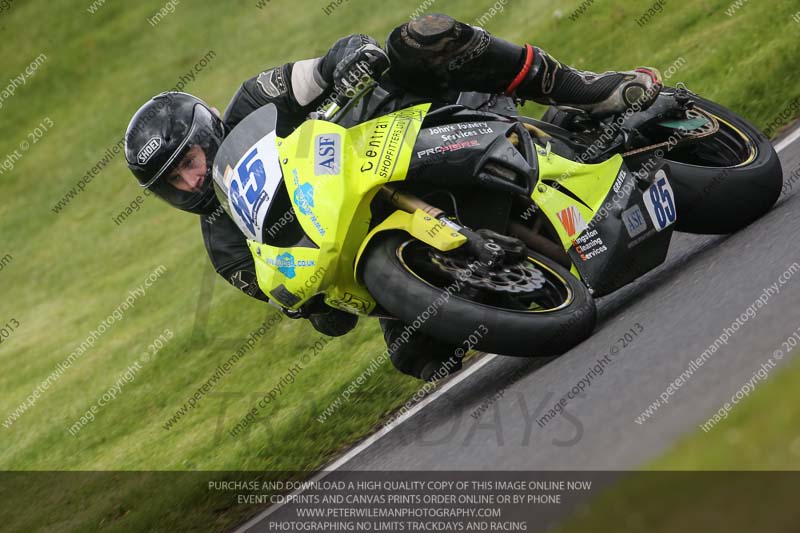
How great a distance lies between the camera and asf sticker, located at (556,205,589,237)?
5.07 m

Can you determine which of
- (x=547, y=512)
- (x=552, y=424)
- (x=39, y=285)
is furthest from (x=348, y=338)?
(x=39, y=285)

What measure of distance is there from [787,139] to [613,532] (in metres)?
5.31

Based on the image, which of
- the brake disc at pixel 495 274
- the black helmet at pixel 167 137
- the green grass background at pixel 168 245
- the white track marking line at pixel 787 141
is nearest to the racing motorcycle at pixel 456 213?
the brake disc at pixel 495 274

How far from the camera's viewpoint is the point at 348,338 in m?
7.96

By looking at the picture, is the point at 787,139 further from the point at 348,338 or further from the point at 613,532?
the point at 613,532

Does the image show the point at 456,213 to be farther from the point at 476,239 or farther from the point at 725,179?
the point at 725,179

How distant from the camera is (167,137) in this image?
17.3 ft

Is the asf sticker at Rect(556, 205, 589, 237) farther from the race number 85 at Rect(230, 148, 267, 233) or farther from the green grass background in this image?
the green grass background

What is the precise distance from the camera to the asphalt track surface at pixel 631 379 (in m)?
3.68

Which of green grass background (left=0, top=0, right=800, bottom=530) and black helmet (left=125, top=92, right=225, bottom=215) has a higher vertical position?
black helmet (left=125, top=92, right=225, bottom=215)

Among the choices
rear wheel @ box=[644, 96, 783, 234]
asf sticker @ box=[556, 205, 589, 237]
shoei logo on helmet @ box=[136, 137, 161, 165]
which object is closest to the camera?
asf sticker @ box=[556, 205, 589, 237]

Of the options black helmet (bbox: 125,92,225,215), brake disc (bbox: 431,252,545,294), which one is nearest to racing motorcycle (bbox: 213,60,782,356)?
brake disc (bbox: 431,252,545,294)

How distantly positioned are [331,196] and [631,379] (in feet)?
4.98

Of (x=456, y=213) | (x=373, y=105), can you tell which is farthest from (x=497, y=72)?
(x=456, y=213)
